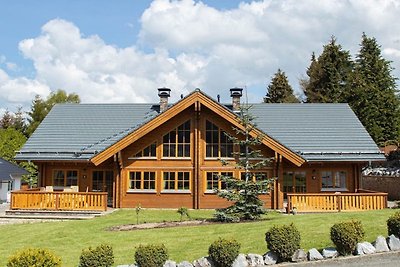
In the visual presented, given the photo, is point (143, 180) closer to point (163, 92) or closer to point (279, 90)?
point (163, 92)

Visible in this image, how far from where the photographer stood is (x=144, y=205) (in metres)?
23.2

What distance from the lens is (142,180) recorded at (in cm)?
2344

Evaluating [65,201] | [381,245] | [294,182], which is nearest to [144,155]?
[65,201]

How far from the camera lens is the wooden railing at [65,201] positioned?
21.6m

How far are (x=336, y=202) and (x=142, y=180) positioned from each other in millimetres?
9650

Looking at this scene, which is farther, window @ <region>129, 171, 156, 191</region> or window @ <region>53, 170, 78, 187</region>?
window @ <region>53, 170, 78, 187</region>

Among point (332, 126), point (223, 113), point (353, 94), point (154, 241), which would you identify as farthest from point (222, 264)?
point (353, 94)

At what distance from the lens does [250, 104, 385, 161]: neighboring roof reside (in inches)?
926

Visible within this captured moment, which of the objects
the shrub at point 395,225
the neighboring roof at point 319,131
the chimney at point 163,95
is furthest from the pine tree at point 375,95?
the shrub at point 395,225

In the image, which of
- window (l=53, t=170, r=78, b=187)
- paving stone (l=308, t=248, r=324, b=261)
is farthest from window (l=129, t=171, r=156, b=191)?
paving stone (l=308, t=248, r=324, b=261)

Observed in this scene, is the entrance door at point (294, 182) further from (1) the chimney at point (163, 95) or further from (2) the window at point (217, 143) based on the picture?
(1) the chimney at point (163, 95)

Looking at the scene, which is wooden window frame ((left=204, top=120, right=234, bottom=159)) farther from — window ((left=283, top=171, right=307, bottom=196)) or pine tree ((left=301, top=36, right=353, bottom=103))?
pine tree ((left=301, top=36, right=353, bottom=103))

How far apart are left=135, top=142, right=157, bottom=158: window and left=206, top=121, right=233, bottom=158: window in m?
2.76

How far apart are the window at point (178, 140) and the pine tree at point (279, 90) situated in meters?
34.8
